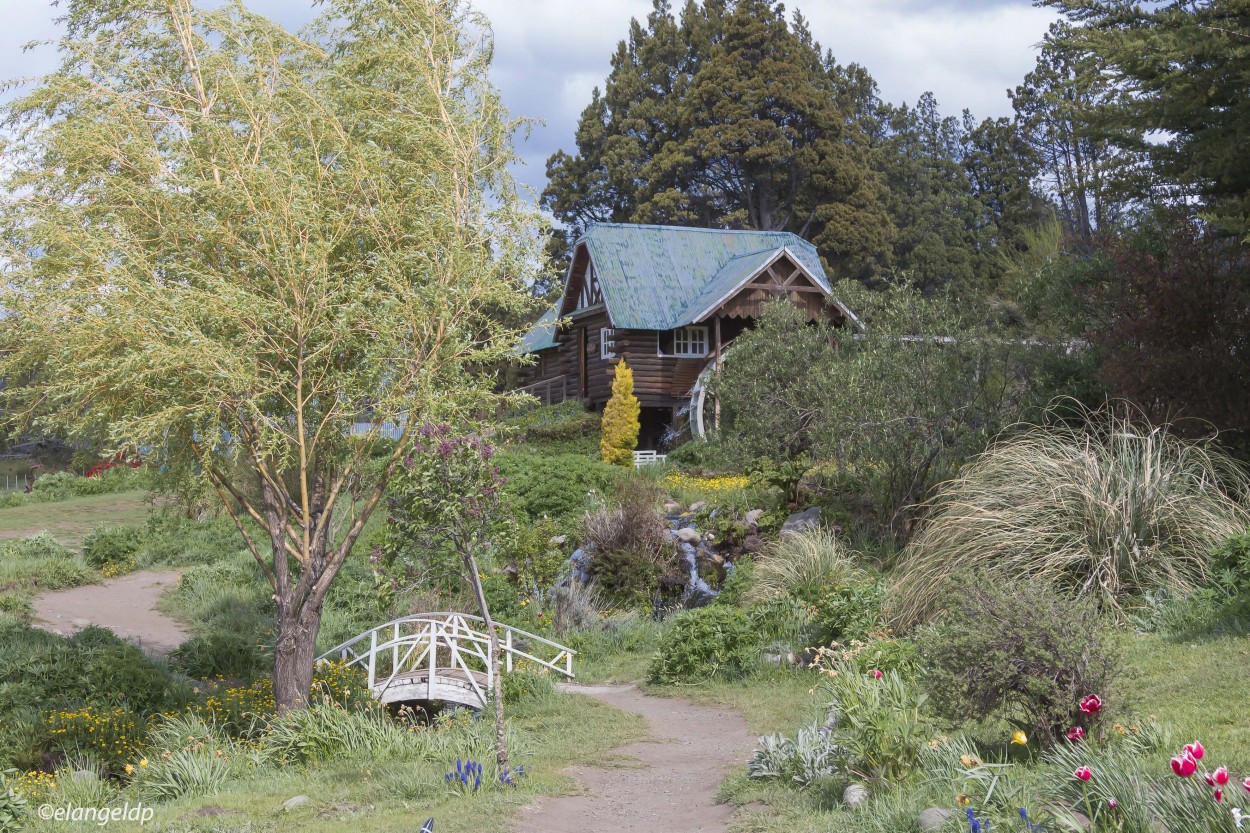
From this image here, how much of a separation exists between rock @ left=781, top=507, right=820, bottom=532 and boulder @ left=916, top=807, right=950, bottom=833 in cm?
1081

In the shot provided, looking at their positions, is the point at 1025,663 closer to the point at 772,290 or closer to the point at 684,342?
the point at 772,290

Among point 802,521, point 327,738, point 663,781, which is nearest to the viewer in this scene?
point 663,781

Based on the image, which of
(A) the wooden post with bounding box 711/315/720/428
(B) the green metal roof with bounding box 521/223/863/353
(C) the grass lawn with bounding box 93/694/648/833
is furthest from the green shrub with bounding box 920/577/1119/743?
(B) the green metal roof with bounding box 521/223/863/353

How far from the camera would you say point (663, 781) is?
28.8ft

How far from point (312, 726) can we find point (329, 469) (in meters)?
3.19

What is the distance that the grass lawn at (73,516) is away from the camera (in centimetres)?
2367

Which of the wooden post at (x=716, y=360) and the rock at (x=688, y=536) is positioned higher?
the wooden post at (x=716, y=360)

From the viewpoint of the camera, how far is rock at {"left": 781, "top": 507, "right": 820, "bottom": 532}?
16906 mm

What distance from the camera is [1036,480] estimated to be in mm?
11562

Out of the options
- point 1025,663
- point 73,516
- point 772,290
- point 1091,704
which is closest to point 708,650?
point 1025,663

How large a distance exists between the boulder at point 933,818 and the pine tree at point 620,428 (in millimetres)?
21389

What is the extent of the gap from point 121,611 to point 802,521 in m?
11.6

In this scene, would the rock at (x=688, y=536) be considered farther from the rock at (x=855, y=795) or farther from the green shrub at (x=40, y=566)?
the rock at (x=855, y=795)

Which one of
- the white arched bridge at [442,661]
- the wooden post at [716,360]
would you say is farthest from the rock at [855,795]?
the wooden post at [716,360]
